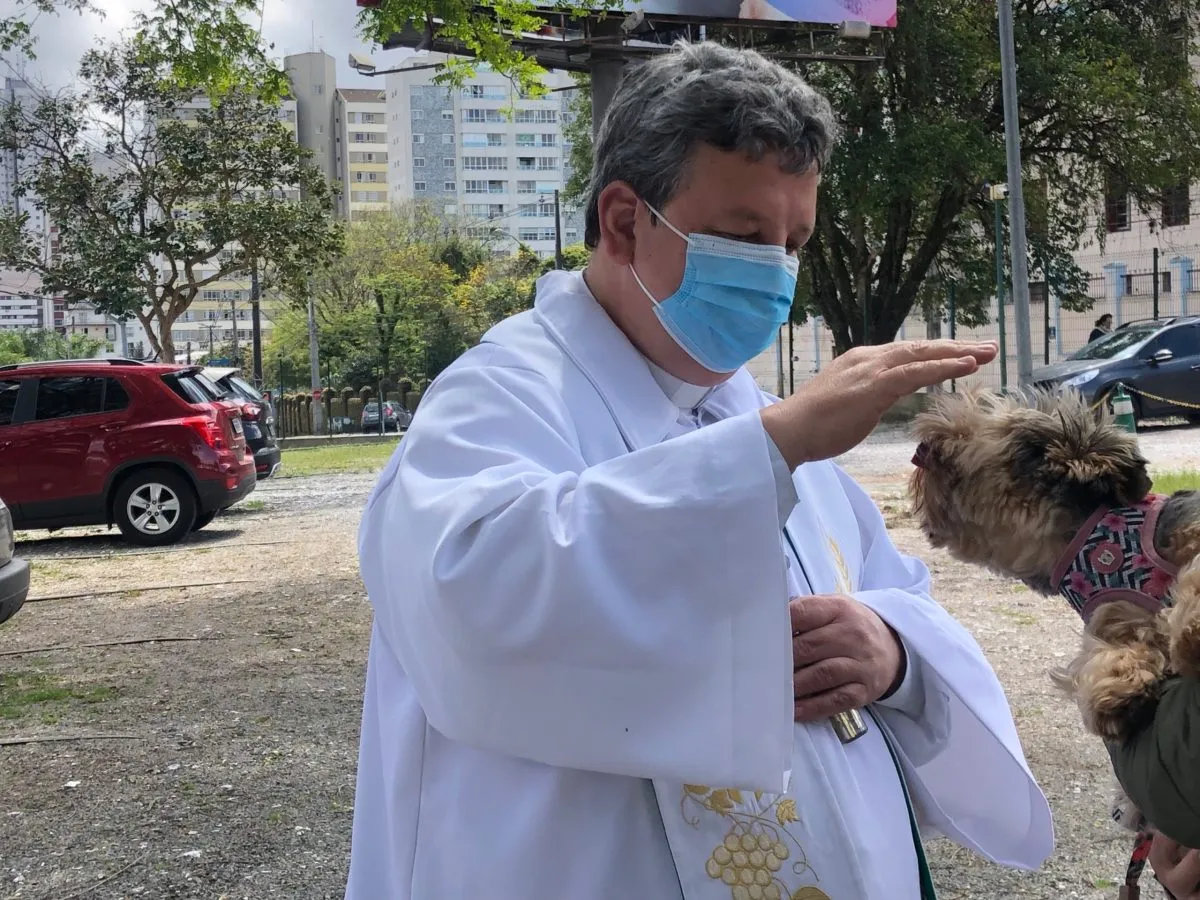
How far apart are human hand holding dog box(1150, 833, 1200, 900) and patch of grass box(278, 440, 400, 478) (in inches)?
587

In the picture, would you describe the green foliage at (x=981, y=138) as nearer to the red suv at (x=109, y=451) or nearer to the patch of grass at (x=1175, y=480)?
the red suv at (x=109, y=451)

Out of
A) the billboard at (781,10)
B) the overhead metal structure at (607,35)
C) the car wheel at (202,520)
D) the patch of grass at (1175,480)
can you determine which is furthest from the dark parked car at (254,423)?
the patch of grass at (1175,480)

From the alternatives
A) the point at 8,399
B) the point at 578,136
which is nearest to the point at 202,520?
the point at 8,399

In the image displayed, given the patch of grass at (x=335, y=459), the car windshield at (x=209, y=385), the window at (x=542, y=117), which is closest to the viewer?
the car windshield at (x=209, y=385)

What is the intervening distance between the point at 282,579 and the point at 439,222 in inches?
2095

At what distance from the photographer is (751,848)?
55.3 inches

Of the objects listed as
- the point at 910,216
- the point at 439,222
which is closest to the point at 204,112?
the point at 910,216

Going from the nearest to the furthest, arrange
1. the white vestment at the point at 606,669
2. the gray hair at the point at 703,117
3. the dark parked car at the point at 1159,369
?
1. the white vestment at the point at 606,669
2. the gray hair at the point at 703,117
3. the dark parked car at the point at 1159,369

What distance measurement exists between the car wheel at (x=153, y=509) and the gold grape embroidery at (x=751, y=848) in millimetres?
11753

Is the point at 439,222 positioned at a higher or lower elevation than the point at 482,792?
higher

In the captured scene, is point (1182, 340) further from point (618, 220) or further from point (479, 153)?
point (479, 153)

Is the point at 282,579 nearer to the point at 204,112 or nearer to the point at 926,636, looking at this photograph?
the point at 926,636

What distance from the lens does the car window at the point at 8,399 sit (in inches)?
480

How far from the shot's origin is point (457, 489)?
4.26ft
